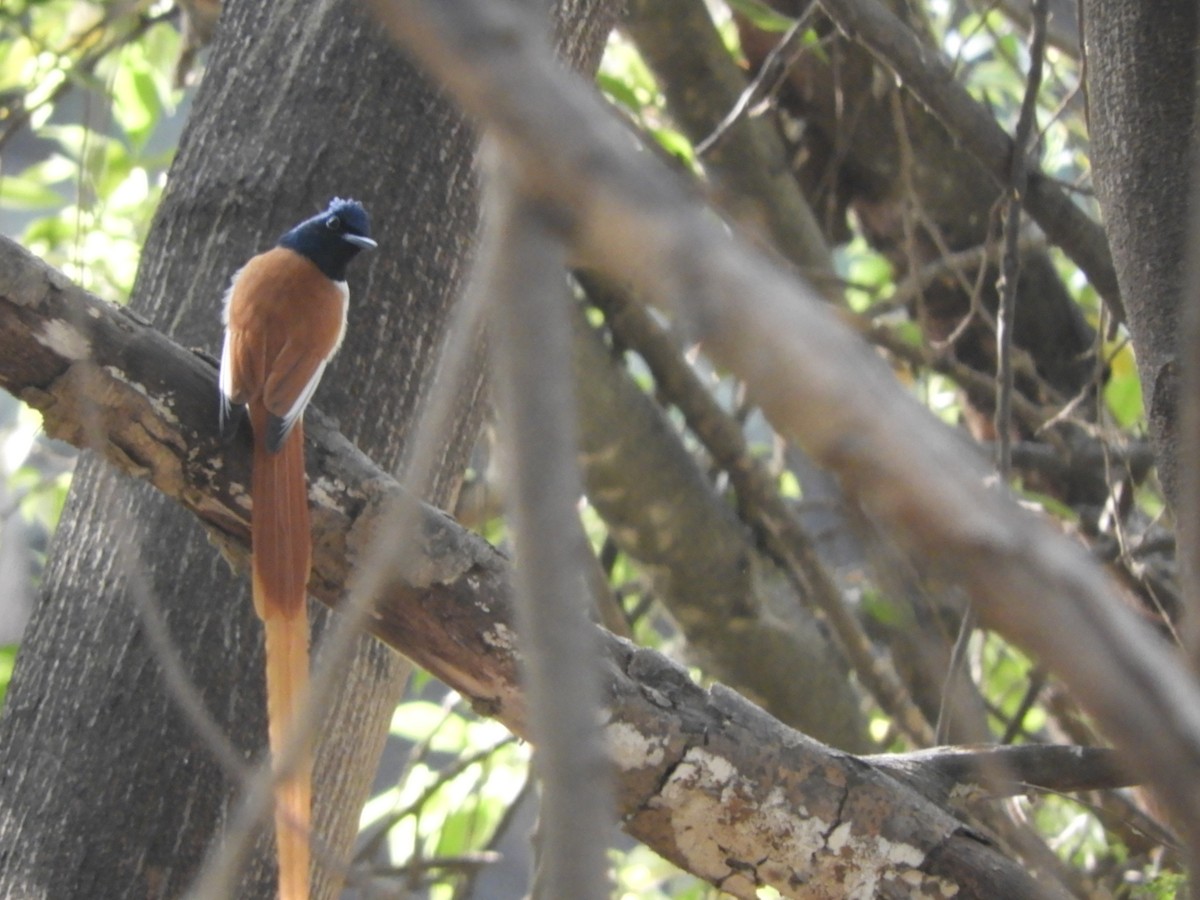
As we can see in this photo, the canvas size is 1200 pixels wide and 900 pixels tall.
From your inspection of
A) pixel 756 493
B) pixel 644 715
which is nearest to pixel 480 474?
pixel 756 493

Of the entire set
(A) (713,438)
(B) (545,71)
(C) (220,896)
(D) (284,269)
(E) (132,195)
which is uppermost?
(E) (132,195)

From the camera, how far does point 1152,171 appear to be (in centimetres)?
166

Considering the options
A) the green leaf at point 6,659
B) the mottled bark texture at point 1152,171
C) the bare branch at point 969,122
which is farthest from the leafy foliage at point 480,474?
the mottled bark texture at point 1152,171

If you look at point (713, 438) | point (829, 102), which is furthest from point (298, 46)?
point (829, 102)

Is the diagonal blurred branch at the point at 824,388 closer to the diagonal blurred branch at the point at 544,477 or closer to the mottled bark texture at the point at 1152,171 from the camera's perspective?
the diagonal blurred branch at the point at 544,477

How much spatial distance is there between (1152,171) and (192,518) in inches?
56.4

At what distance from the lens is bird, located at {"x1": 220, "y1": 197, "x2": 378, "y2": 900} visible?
1642 millimetres

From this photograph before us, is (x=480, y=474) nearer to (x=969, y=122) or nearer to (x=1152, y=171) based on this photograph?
(x=969, y=122)

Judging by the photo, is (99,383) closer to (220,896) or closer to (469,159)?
(469,159)

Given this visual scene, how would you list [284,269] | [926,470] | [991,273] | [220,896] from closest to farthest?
1. [926,470]
2. [220,896]
3. [284,269]
4. [991,273]

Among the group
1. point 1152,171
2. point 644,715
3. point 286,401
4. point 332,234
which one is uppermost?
point 1152,171

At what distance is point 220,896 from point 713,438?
123 inches

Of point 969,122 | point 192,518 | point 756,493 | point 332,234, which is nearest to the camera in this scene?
point 192,518

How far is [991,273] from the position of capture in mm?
4043
